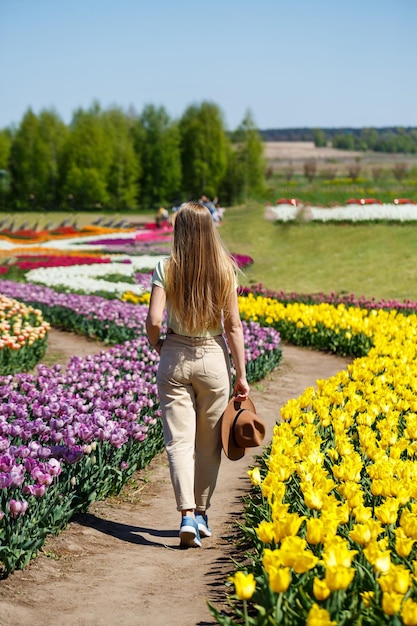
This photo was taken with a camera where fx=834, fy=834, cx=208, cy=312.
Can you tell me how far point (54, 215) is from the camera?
5125 cm

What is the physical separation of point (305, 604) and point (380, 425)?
2.35 m

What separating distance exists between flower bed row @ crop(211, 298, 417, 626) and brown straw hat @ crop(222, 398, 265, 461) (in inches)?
6.4

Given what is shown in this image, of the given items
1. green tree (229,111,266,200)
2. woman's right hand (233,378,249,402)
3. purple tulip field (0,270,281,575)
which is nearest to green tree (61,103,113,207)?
green tree (229,111,266,200)

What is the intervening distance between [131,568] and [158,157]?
170ft

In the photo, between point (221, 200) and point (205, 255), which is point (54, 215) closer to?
point (221, 200)

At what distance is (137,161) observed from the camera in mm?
55031

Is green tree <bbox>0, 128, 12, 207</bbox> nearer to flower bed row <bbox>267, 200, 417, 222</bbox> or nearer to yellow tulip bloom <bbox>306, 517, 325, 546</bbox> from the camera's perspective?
flower bed row <bbox>267, 200, 417, 222</bbox>

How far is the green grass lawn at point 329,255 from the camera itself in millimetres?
19844

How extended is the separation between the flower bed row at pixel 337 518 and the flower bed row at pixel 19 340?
441cm

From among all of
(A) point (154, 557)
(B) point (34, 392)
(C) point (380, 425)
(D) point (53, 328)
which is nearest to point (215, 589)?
(A) point (154, 557)

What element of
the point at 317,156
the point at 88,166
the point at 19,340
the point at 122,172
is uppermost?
the point at 317,156

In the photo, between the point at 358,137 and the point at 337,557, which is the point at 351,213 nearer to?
the point at 337,557

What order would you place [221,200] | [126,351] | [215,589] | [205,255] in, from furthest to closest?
[221,200], [126,351], [205,255], [215,589]

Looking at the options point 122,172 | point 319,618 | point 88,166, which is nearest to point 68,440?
point 319,618
